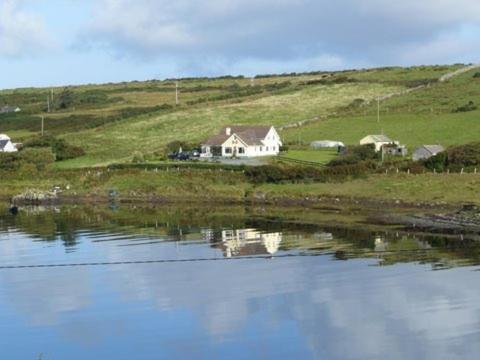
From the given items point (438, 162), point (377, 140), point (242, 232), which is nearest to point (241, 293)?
point (242, 232)

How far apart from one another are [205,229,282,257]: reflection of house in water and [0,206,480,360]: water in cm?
6

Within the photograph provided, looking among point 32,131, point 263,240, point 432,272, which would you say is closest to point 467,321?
point 432,272

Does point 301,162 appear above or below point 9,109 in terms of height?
below

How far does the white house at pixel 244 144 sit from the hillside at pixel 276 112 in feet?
10.9

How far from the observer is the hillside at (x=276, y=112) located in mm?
96375

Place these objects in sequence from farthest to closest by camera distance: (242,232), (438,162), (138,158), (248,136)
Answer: (248,136), (138,158), (438,162), (242,232)

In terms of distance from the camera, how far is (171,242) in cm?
5431

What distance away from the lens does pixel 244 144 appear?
92500mm

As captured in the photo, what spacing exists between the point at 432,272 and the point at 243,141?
52.8m

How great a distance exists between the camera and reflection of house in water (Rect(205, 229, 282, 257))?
4947cm

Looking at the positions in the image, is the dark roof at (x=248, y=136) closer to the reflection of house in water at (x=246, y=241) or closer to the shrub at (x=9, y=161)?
the shrub at (x=9, y=161)

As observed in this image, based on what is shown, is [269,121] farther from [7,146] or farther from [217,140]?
[7,146]

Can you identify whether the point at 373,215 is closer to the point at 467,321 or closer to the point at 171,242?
the point at 171,242

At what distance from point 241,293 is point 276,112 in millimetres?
79144
